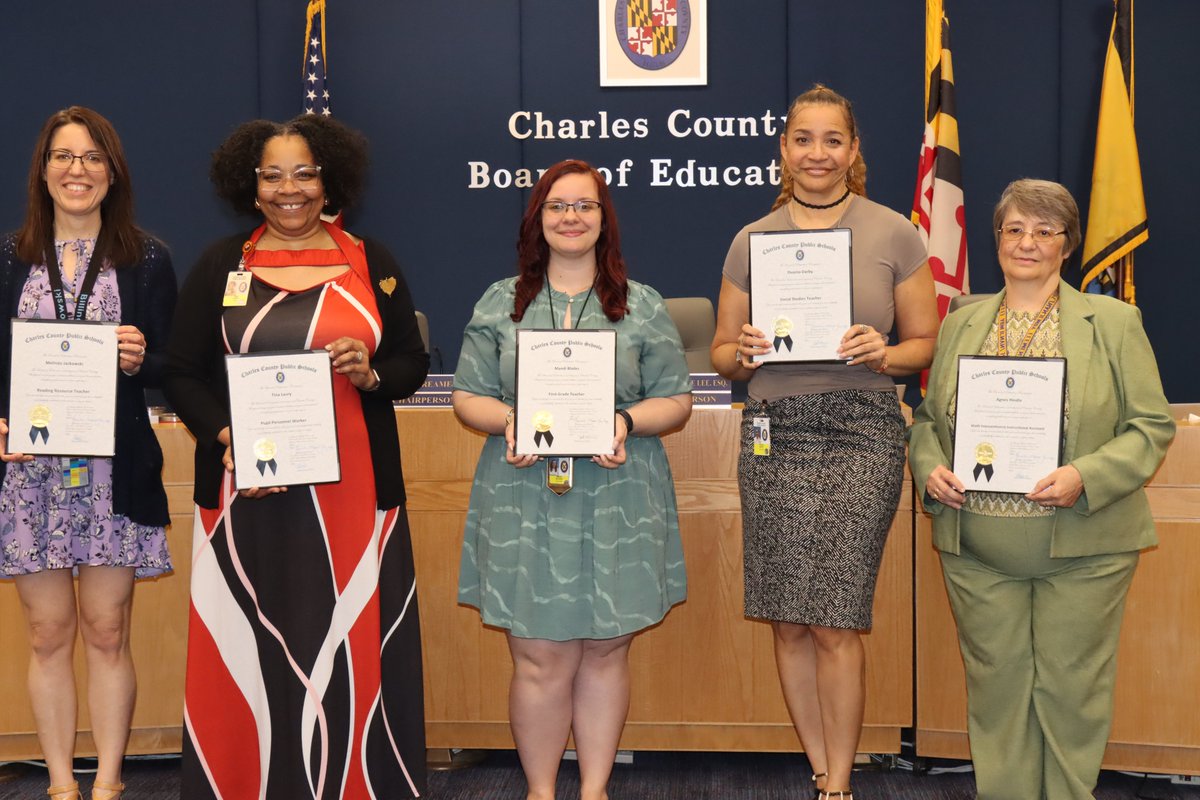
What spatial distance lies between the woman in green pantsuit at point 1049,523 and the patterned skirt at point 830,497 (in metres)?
0.12

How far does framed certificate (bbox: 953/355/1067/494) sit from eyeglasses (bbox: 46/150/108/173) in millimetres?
2162

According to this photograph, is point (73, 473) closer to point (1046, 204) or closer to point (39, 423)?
point (39, 423)

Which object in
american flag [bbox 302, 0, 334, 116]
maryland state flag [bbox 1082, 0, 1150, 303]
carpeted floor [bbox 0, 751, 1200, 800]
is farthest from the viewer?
american flag [bbox 302, 0, 334, 116]

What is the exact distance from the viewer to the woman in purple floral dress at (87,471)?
2.78 meters

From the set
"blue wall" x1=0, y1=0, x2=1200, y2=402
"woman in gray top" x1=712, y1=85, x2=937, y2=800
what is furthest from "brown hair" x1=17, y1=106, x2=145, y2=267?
"blue wall" x1=0, y1=0, x2=1200, y2=402

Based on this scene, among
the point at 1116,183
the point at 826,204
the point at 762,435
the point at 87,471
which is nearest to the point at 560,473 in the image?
the point at 762,435

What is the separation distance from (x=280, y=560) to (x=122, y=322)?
737 mm

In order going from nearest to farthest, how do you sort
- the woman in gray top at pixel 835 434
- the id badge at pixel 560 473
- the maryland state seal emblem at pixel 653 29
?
the id badge at pixel 560 473, the woman in gray top at pixel 835 434, the maryland state seal emblem at pixel 653 29

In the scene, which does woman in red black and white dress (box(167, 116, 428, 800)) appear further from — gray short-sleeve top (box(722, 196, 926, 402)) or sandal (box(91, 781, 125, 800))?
gray short-sleeve top (box(722, 196, 926, 402))

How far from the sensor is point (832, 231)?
8.52ft

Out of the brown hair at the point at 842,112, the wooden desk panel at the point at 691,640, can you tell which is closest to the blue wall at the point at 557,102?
the wooden desk panel at the point at 691,640

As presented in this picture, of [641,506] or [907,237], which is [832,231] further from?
[641,506]

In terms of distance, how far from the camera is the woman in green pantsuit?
2.55 m

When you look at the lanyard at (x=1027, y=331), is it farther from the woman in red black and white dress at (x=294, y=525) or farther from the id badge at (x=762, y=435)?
the woman in red black and white dress at (x=294, y=525)
